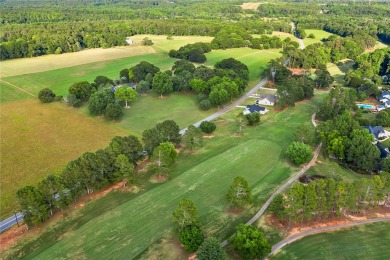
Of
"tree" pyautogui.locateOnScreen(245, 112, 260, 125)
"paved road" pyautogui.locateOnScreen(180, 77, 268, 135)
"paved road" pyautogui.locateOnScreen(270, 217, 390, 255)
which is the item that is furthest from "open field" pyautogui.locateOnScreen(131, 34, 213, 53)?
"paved road" pyautogui.locateOnScreen(270, 217, 390, 255)

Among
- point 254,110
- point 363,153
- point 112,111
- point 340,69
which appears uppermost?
point 363,153

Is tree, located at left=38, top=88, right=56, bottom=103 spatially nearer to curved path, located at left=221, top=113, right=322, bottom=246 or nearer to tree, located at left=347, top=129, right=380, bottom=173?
curved path, located at left=221, top=113, right=322, bottom=246

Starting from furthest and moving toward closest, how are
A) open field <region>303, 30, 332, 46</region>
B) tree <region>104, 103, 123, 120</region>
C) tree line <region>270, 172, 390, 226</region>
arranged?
open field <region>303, 30, 332, 46</region>
tree <region>104, 103, 123, 120</region>
tree line <region>270, 172, 390, 226</region>

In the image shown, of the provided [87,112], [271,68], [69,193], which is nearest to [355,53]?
[271,68]

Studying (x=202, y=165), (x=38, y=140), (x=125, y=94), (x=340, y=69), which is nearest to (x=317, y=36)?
(x=340, y=69)

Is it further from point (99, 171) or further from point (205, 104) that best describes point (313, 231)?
point (205, 104)

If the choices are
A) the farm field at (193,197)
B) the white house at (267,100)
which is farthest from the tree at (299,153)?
the white house at (267,100)

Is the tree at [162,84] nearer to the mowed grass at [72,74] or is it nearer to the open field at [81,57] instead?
the mowed grass at [72,74]
